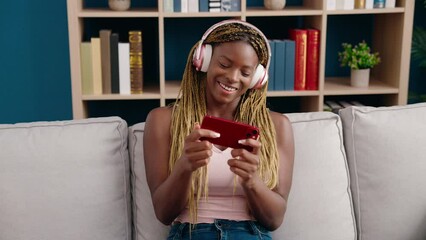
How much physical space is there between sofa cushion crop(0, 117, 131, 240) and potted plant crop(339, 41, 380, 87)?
5.02 feet

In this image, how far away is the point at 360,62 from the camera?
9.54 ft

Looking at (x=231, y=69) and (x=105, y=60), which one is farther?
(x=105, y=60)

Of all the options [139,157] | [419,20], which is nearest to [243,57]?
[139,157]

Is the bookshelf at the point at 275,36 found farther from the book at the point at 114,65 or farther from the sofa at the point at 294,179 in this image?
the sofa at the point at 294,179

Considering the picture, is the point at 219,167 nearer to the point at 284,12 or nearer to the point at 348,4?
the point at 284,12

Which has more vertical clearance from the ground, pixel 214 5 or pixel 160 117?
pixel 214 5

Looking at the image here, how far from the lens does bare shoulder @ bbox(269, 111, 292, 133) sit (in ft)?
5.65

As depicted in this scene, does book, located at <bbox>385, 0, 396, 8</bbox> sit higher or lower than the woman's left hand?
higher

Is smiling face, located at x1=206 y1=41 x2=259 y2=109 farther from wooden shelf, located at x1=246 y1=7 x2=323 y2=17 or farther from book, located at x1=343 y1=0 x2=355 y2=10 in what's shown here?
book, located at x1=343 y1=0 x2=355 y2=10

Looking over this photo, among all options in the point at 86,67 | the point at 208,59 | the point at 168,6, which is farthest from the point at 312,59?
the point at 208,59

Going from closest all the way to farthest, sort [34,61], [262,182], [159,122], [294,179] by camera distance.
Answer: [262,182] < [159,122] < [294,179] < [34,61]

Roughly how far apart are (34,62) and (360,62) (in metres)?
1.63

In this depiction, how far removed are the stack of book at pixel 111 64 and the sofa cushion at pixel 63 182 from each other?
1.06 meters

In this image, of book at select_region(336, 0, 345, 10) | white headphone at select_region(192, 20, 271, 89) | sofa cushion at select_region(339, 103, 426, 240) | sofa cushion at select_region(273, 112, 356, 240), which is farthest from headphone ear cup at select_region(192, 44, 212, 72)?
book at select_region(336, 0, 345, 10)
